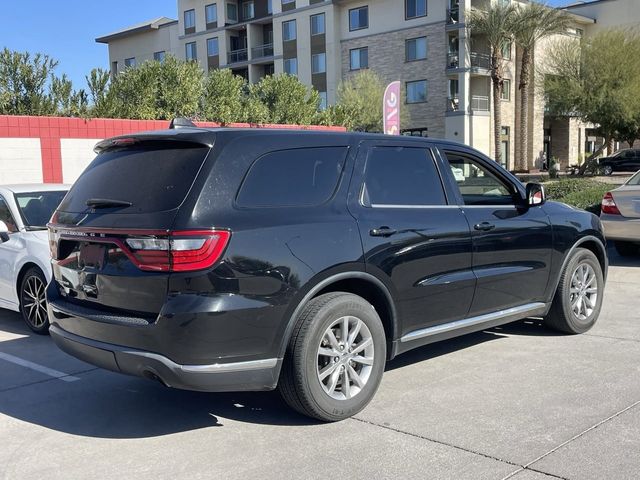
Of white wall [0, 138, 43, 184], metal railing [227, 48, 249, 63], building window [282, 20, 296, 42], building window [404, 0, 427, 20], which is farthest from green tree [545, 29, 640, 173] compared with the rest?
metal railing [227, 48, 249, 63]

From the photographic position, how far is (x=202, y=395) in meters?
4.95

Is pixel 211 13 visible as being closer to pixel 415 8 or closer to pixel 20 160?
pixel 415 8

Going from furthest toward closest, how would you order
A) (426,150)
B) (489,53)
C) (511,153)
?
(511,153) → (489,53) → (426,150)

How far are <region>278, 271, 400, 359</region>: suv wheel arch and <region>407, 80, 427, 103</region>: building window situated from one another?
41625 millimetres

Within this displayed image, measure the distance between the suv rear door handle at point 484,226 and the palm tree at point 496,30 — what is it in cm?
3787

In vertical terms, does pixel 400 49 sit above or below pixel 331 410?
above

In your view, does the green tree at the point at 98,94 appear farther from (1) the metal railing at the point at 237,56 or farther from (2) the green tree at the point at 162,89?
(1) the metal railing at the point at 237,56

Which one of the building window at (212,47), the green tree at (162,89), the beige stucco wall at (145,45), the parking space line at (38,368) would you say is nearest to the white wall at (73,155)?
the green tree at (162,89)

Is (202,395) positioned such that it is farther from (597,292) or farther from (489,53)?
(489,53)

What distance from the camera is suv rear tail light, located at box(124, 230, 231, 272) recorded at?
363 centimetres

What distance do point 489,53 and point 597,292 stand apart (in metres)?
40.1

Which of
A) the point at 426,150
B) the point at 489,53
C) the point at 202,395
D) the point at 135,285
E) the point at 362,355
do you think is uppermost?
the point at 489,53

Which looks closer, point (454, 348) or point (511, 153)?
point (454, 348)

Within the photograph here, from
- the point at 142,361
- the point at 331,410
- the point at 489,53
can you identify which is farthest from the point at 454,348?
the point at 489,53
